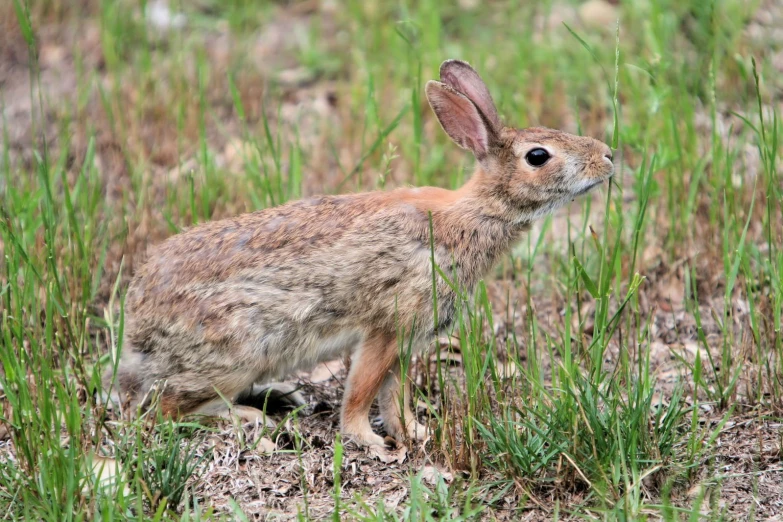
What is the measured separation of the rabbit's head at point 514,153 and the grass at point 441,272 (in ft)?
0.59

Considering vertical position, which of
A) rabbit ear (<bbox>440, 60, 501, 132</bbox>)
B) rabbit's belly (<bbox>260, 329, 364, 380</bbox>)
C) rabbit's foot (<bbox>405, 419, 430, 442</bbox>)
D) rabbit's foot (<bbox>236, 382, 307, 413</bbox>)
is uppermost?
rabbit ear (<bbox>440, 60, 501, 132</bbox>)

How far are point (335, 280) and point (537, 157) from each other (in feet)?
3.29

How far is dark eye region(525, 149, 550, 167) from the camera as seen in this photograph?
444 cm

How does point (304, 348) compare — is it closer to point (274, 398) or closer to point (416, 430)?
point (274, 398)

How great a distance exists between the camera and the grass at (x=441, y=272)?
11.9 feet

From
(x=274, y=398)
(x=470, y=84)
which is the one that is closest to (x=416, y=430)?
(x=274, y=398)

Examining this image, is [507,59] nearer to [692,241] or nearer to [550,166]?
[692,241]

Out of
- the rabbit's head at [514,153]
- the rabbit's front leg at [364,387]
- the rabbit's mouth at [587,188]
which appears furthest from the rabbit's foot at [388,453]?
A: the rabbit's mouth at [587,188]

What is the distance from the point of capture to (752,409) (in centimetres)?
420

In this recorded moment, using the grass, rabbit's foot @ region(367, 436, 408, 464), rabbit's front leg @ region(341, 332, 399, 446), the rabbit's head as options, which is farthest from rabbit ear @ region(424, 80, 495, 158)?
rabbit's foot @ region(367, 436, 408, 464)

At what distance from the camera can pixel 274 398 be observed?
15.5 ft

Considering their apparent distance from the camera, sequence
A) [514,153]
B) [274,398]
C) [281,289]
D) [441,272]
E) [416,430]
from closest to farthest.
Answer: [441,272] → [416,430] → [281,289] → [514,153] → [274,398]

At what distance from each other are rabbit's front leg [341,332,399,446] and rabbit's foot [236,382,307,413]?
0.38m

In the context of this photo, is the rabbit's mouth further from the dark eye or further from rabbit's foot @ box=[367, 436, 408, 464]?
rabbit's foot @ box=[367, 436, 408, 464]
